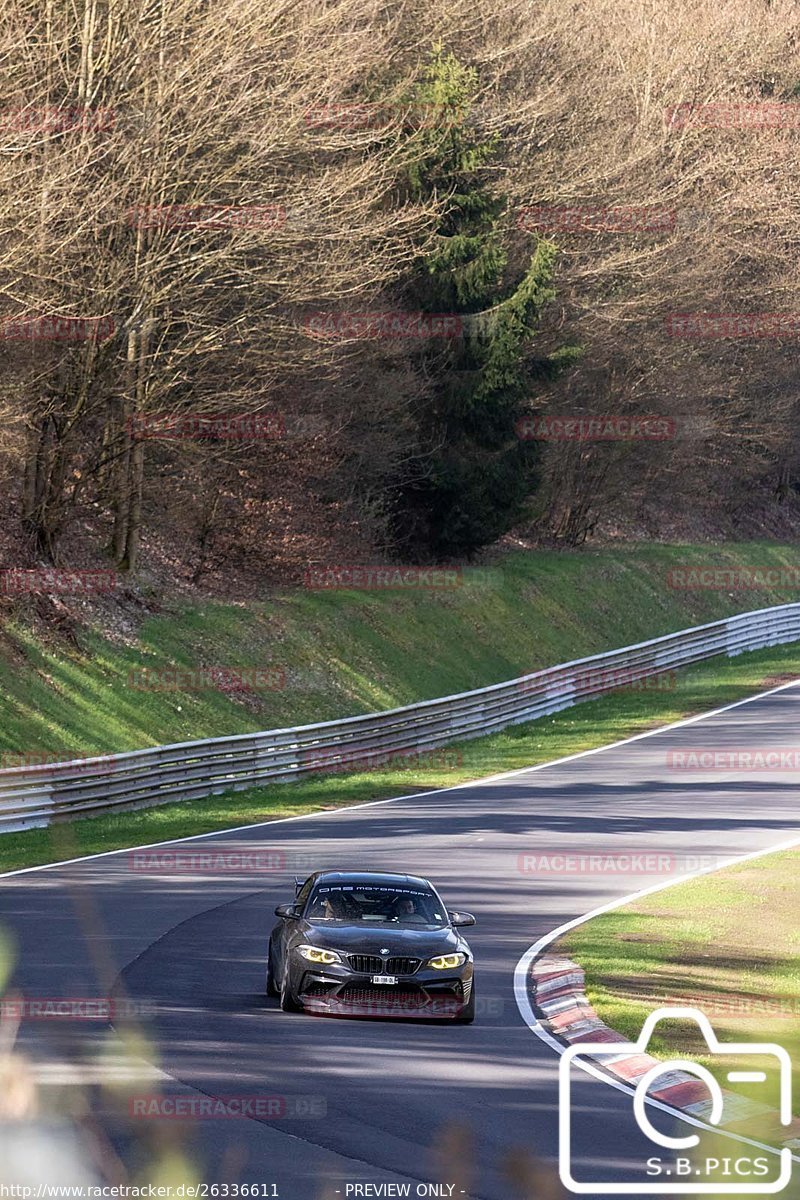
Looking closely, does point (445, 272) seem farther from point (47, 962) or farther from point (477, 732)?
point (47, 962)

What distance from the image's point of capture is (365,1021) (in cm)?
1300

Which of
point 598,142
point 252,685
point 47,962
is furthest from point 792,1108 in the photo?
point 598,142

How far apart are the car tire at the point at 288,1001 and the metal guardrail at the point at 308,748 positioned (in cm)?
1194

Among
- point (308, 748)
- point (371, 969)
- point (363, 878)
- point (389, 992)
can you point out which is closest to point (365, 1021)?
point (389, 992)

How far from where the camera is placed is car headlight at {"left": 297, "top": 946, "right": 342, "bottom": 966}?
13.0 meters

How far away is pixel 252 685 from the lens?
1391 inches

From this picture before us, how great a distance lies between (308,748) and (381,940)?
1864cm

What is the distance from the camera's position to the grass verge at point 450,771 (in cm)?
2420

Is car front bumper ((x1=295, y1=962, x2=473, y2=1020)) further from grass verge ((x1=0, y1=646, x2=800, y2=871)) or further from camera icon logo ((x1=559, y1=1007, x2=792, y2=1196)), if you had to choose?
grass verge ((x1=0, y1=646, x2=800, y2=871))

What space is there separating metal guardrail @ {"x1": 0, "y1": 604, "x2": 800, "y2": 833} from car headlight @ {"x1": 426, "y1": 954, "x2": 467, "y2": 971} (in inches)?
492

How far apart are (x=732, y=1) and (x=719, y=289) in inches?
606

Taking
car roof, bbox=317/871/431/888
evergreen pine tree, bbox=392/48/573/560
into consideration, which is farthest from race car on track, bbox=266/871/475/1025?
evergreen pine tree, bbox=392/48/573/560

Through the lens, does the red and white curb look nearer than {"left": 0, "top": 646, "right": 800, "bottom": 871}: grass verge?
Yes
